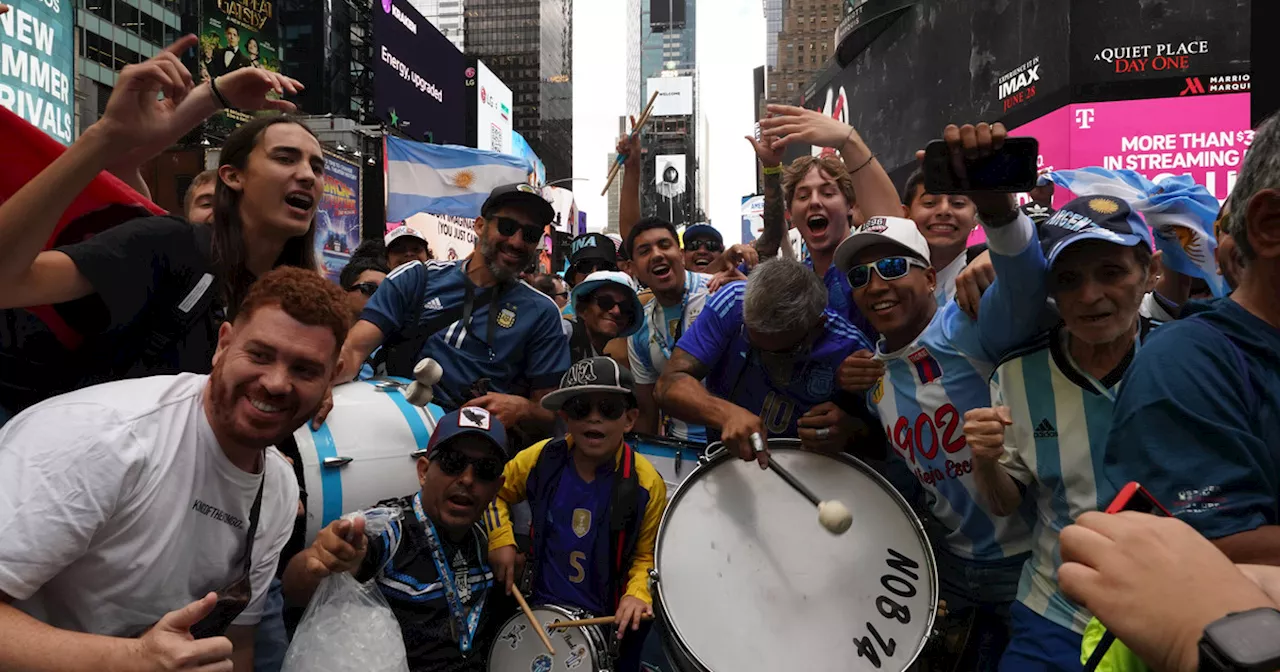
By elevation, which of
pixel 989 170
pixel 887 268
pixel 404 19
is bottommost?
pixel 887 268

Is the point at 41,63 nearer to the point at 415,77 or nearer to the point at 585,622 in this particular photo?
the point at 585,622

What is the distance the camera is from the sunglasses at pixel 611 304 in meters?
4.52

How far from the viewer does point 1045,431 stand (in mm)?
2436

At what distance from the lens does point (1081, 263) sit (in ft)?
7.68

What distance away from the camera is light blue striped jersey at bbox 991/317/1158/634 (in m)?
2.34

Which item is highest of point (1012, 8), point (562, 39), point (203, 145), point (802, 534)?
point (562, 39)

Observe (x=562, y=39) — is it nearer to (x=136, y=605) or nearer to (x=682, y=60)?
(x=682, y=60)

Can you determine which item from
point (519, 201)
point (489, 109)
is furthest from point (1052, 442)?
point (489, 109)

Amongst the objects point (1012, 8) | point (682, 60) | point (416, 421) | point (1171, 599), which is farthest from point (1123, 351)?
→ point (682, 60)

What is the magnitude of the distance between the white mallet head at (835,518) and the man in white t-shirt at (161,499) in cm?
169

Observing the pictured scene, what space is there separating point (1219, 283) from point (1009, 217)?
1.62 meters

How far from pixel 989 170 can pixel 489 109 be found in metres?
45.2

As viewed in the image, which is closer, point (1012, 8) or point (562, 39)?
point (1012, 8)

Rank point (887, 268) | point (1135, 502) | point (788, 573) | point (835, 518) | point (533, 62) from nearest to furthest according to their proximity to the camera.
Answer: point (1135, 502)
point (835, 518)
point (788, 573)
point (887, 268)
point (533, 62)
